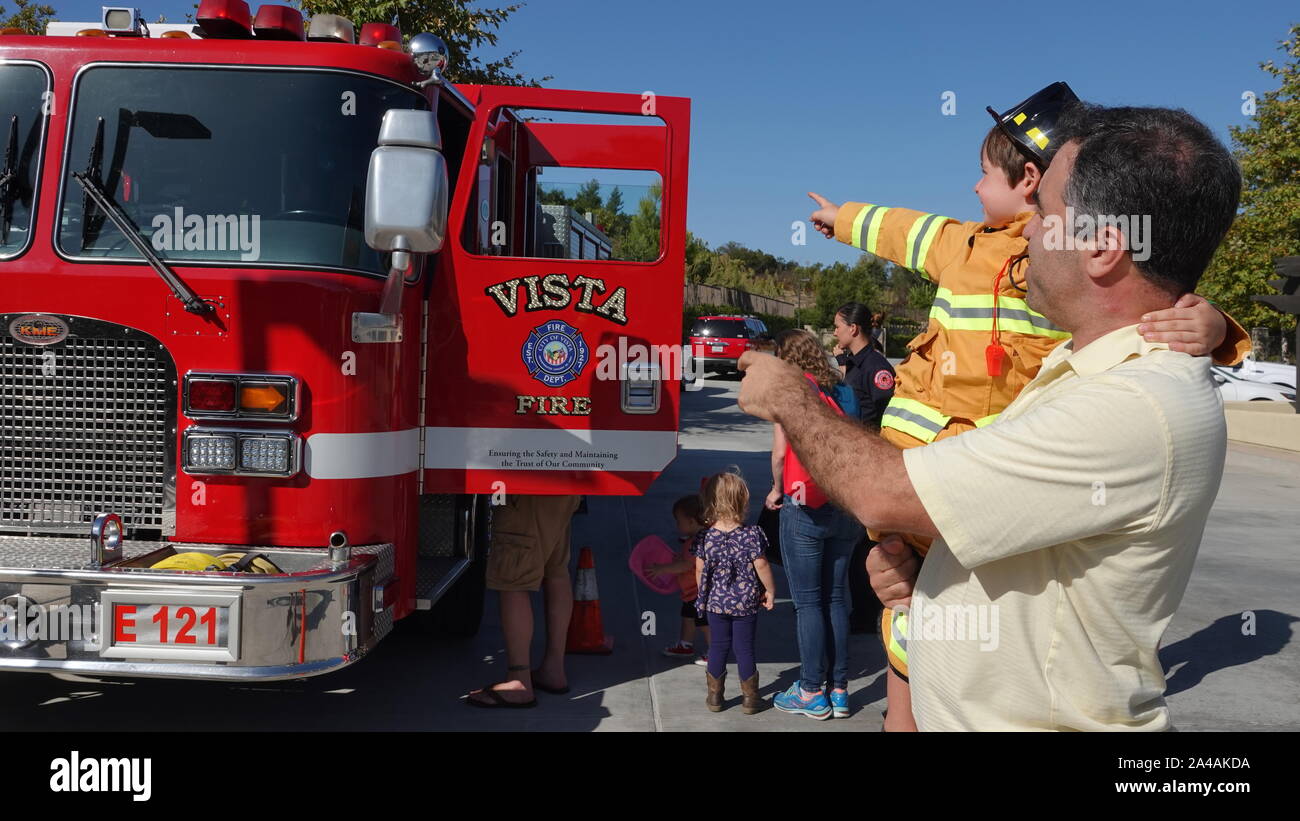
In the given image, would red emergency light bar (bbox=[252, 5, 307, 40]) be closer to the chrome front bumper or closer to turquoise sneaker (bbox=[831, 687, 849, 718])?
the chrome front bumper

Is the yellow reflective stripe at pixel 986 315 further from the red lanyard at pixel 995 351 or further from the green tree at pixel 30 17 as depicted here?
the green tree at pixel 30 17

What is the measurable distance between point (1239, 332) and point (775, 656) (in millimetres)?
4146

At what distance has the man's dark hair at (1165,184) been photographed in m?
1.65

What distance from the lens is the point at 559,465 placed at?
4746mm

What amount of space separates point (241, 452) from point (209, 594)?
65cm

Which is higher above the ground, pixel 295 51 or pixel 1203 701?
pixel 295 51

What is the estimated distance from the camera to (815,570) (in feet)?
16.5

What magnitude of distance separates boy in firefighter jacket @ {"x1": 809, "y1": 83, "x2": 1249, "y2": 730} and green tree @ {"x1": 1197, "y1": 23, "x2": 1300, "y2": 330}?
24.6m

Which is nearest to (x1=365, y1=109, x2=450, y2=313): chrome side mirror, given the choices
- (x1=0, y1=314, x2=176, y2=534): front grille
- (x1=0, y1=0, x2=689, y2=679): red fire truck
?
(x1=0, y1=0, x2=689, y2=679): red fire truck

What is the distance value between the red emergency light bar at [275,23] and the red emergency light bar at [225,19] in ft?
0.17

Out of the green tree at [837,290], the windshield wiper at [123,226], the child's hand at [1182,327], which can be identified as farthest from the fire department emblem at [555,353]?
the green tree at [837,290]
